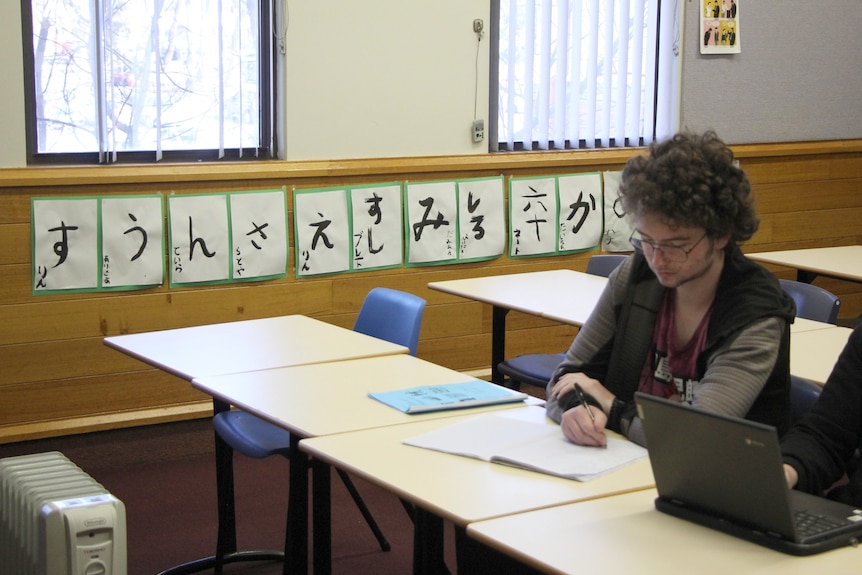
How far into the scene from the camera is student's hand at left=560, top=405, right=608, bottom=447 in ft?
7.19

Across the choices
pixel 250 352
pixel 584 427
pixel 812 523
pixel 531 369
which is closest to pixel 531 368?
pixel 531 369

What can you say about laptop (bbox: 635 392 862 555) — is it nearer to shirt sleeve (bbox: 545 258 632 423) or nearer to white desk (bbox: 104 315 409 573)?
shirt sleeve (bbox: 545 258 632 423)

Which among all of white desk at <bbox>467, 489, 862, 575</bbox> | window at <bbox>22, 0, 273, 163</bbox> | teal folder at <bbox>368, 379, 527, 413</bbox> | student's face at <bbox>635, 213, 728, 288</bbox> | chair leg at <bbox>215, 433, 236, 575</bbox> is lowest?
chair leg at <bbox>215, 433, 236, 575</bbox>

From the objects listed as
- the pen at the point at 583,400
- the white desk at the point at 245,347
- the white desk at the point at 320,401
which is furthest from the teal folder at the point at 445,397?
the white desk at the point at 245,347

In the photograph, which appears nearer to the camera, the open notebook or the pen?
the open notebook

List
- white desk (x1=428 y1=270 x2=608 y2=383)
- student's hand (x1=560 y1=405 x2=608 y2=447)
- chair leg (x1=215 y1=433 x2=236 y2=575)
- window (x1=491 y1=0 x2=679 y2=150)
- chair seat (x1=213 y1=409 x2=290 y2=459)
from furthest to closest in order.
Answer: window (x1=491 y1=0 x2=679 y2=150)
white desk (x1=428 y1=270 x2=608 y2=383)
chair leg (x1=215 y1=433 x2=236 y2=575)
chair seat (x1=213 y1=409 x2=290 y2=459)
student's hand (x1=560 y1=405 x2=608 y2=447)

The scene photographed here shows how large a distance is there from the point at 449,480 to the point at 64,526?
0.97m

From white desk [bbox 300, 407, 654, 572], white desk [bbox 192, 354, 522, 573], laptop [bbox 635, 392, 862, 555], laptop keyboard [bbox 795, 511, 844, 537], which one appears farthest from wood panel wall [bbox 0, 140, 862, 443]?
laptop keyboard [bbox 795, 511, 844, 537]

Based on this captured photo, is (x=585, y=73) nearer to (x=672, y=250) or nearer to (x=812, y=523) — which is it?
(x=672, y=250)

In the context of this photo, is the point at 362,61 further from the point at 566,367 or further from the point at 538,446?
the point at 538,446

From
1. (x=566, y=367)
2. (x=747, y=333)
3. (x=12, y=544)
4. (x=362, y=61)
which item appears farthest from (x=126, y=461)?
(x=747, y=333)

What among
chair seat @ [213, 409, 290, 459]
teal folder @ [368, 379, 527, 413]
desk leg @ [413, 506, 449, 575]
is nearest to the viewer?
desk leg @ [413, 506, 449, 575]

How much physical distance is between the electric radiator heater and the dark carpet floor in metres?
0.63

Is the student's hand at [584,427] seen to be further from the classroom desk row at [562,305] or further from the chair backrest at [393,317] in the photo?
the chair backrest at [393,317]
